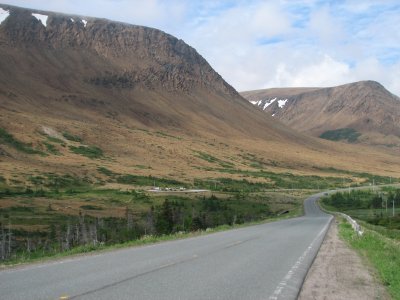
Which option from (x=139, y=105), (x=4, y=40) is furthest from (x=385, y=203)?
(x=4, y=40)

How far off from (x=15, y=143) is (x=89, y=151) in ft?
60.5

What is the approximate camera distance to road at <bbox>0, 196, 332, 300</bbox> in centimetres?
1037

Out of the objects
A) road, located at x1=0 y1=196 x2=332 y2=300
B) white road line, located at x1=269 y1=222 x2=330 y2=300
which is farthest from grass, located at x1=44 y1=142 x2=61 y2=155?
white road line, located at x1=269 y1=222 x2=330 y2=300

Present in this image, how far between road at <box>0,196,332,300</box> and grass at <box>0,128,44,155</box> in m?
111

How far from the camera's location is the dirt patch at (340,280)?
36.6 feet

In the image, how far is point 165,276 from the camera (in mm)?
12625

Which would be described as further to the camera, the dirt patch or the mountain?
the mountain

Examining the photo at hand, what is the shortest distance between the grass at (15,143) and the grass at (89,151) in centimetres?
1112

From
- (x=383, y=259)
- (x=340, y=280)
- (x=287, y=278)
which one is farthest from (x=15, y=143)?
(x=340, y=280)

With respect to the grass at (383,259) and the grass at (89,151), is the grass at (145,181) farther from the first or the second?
the grass at (383,259)

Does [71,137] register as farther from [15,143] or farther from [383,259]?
[383,259]

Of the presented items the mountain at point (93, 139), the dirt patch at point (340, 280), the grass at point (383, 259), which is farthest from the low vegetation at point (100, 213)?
the dirt patch at point (340, 280)

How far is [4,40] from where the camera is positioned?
19400 centimetres

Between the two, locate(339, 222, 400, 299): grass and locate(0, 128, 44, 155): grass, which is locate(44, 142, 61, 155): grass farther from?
locate(339, 222, 400, 299): grass
